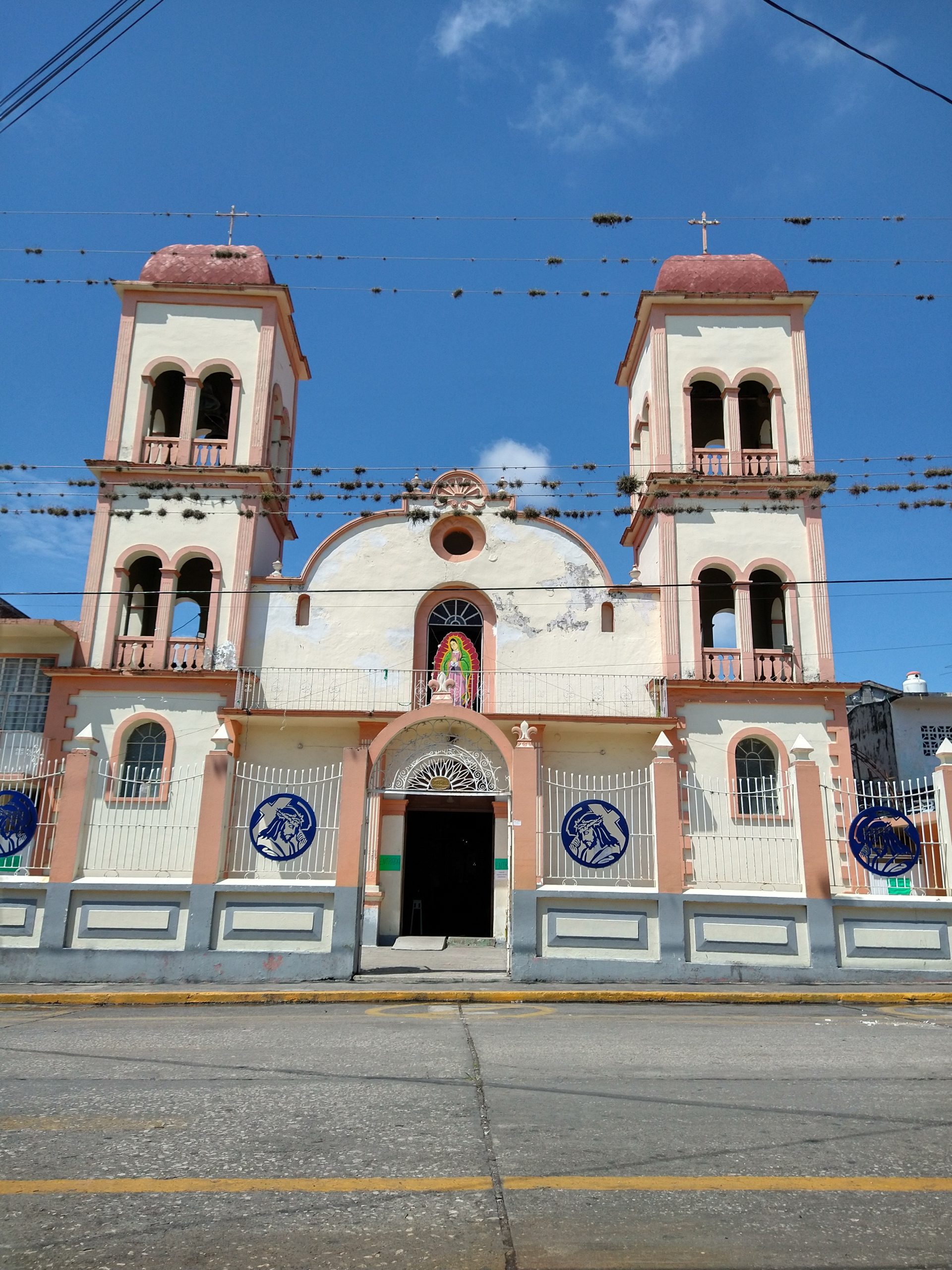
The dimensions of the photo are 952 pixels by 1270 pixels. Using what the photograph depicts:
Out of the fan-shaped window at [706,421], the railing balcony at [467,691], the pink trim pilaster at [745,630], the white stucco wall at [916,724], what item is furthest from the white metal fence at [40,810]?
the white stucco wall at [916,724]

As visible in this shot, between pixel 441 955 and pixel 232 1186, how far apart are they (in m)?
11.6

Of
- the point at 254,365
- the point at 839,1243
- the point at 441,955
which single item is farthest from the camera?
the point at 254,365

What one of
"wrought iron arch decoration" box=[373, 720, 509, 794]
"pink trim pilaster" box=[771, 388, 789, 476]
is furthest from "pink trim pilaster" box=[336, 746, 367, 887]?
"pink trim pilaster" box=[771, 388, 789, 476]

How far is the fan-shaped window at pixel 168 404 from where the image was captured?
20141mm

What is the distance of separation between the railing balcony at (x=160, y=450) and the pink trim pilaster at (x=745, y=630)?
11.4m

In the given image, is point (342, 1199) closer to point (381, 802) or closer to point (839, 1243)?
point (839, 1243)

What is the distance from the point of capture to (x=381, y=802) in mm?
17125

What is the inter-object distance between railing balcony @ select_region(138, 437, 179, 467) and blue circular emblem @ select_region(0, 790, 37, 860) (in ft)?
27.5

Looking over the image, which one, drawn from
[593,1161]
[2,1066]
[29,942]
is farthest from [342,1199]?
[29,942]

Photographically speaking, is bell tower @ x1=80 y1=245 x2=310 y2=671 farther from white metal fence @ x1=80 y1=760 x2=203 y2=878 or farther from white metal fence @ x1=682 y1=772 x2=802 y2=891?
white metal fence @ x1=682 y1=772 x2=802 y2=891

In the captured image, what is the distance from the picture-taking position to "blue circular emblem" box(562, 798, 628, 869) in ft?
40.4

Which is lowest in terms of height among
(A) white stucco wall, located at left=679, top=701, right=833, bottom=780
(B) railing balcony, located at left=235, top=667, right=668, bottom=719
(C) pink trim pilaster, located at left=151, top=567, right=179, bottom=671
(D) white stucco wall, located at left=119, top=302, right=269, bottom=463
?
(A) white stucco wall, located at left=679, top=701, right=833, bottom=780

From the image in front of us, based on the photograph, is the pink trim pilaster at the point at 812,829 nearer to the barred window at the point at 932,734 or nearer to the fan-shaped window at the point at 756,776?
the fan-shaped window at the point at 756,776

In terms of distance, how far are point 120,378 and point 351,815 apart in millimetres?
11710
